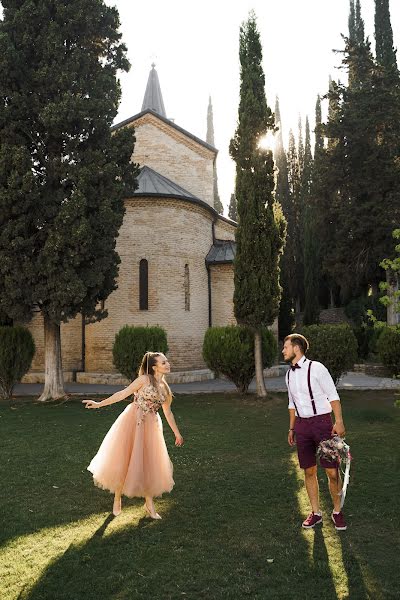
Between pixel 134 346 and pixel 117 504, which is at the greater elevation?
pixel 134 346

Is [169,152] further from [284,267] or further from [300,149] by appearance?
[300,149]

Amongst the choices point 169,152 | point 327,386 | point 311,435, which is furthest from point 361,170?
point 311,435

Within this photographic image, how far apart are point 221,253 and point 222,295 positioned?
1774 millimetres

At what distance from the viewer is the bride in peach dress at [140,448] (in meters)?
4.73

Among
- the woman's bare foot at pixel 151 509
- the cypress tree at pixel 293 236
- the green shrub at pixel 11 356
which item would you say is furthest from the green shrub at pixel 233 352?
the cypress tree at pixel 293 236

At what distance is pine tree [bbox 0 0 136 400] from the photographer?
1177cm

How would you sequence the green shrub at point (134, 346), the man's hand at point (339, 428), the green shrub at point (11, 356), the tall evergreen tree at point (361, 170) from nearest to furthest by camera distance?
1. the man's hand at point (339, 428)
2. the green shrub at point (11, 356)
3. the green shrub at point (134, 346)
4. the tall evergreen tree at point (361, 170)

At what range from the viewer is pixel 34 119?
12586 mm

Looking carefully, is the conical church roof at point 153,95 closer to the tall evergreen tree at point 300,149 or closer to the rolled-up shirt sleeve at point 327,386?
the tall evergreen tree at point 300,149

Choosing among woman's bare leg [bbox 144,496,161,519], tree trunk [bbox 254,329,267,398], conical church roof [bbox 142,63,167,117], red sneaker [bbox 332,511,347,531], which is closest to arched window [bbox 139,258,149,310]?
tree trunk [bbox 254,329,267,398]

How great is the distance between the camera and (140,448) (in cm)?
479

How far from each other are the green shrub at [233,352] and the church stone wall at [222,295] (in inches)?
209

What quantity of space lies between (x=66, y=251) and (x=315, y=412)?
29.7ft

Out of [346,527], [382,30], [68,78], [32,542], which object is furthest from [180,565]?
[382,30]
